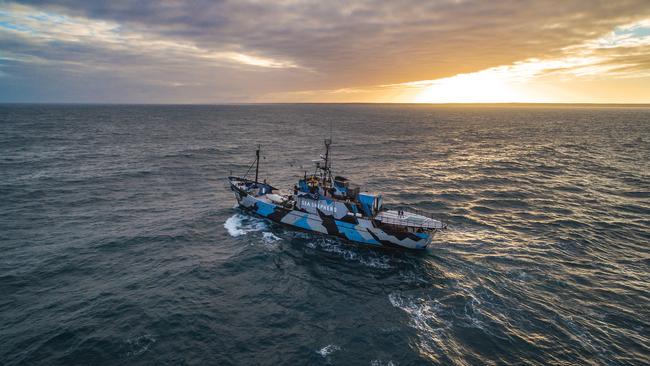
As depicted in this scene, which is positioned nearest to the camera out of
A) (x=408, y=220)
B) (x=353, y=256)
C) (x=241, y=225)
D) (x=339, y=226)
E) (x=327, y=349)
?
(x=327, y=349)

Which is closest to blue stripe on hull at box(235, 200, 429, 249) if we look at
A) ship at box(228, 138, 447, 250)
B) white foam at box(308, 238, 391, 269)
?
ship at box(228, 138, 447, 250)

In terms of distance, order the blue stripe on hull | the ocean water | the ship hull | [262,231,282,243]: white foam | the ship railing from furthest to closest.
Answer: [262,231,282,243]: white foam
the blue stripe on hull
the ship hull
the ship railing
the ocean water

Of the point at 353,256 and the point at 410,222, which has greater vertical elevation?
the point at 410,222

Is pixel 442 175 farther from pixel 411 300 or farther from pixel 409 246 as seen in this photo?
pixel 411 300

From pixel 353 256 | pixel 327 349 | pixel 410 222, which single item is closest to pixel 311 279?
pixel 353 256

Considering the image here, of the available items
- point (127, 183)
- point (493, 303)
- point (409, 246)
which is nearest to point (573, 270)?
point (493, 303)

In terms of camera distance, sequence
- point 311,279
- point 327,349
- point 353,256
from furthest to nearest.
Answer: point 353,256 < point 311,279 < point 327,349

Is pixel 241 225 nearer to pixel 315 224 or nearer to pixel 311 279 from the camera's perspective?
pixel 315 224

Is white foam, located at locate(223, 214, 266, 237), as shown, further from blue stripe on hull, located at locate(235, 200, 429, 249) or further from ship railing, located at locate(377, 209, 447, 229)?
ship railing, located at locate(377, 209, 447, 229)

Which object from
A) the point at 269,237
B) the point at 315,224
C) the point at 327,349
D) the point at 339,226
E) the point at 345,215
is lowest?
the point at 327,349
